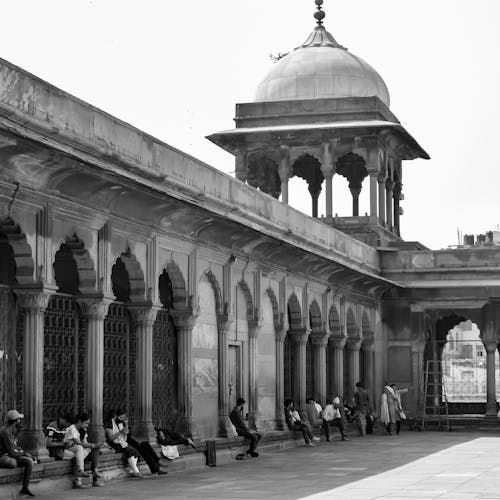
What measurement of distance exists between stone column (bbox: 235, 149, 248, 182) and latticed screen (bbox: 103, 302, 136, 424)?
624 inches

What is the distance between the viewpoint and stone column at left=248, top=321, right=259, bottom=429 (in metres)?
23.2

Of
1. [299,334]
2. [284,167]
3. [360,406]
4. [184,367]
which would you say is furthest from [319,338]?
[184,367]

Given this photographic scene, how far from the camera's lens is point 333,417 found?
2662 centimetres

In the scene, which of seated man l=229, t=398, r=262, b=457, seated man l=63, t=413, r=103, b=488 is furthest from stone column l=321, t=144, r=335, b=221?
seated man l=63, t=413, r=103, b=488

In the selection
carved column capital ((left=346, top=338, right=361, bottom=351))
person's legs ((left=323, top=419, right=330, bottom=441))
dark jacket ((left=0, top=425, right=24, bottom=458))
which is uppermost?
carved column capital ((left=346, top=338, right=361, bottom=351))

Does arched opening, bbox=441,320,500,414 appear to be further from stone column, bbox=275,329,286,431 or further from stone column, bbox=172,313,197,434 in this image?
stone column, bbox=172,313,197,434

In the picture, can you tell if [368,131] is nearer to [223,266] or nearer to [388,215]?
[388,215]

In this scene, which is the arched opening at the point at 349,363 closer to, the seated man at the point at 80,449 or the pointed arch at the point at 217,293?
the pointed arch at the point at 217,293

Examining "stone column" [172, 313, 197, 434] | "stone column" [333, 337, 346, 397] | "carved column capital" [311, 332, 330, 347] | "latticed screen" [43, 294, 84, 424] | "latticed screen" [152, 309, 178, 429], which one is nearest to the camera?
"latticed screen" [43, 294, 84, 424]

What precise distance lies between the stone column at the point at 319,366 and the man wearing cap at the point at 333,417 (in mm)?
786

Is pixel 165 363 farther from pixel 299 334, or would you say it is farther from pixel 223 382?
pixel 299 334

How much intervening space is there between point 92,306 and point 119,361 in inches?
76.6

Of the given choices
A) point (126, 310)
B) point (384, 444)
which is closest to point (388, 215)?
point (384, 444)

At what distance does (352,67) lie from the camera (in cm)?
3506
